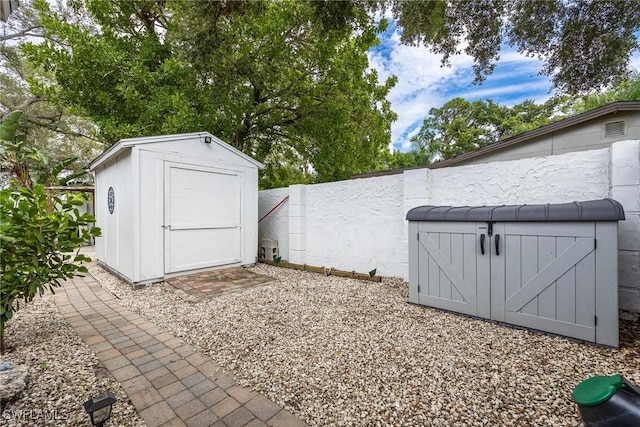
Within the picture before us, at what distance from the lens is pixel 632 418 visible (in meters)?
1.10

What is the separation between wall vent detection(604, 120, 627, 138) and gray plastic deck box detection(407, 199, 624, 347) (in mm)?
4770

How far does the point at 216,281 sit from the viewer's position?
4.95 m

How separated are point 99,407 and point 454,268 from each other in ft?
10.9

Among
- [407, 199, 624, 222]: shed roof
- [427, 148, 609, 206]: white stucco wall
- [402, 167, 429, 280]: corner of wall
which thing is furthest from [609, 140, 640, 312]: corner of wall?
[402, 167, 429, 280]: corner of wall

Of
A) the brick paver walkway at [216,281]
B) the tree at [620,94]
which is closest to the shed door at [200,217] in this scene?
the brick paver walkway at [216,281]

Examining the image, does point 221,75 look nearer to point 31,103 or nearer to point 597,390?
point 597,390

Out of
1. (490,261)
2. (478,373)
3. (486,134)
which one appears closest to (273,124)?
(490,261)

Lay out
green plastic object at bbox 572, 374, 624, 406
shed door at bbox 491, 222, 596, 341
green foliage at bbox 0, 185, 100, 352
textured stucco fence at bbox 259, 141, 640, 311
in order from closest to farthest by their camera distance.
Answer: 1. green plastic object at bbox 572, 374, 624, 406
2. green foliage at bbox 0, 185, 100, 352
3. shed door at bbox 491, 222, 596, 341
4. textured stucco fence at bbox 259, 141, 640, 311

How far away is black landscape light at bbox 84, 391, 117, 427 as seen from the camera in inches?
55.7

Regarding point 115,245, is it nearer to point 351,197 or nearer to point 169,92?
point 169,92

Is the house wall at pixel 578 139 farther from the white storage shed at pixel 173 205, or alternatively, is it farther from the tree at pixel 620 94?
the white storage shed at pixel 173 205

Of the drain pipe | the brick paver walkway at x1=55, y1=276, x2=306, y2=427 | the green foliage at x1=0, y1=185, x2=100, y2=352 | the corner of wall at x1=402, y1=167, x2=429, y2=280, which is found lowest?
the brick paver walkway at x1=55, y1=276, x2=306, y2=427

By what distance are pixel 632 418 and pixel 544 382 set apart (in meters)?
1.08

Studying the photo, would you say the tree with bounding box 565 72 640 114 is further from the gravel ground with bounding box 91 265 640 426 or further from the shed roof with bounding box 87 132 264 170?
the shed roof with bounding box 87 132 264 170
